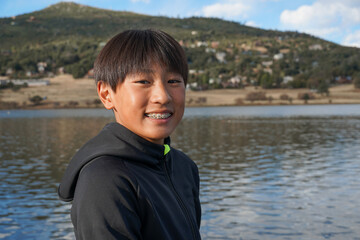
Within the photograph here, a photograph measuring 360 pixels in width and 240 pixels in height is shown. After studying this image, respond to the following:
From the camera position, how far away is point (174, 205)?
1849mm

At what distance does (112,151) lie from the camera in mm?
1662

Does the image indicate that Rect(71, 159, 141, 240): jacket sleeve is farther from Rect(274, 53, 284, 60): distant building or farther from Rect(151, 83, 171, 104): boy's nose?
Rect(274, 53, 284, 60): distant building

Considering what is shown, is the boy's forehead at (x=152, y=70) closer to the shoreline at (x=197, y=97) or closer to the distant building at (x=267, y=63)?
the shoreline at (x=197, y=97)

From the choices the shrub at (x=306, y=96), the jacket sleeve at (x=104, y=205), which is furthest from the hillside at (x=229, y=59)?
the jacket sleeve at (x=104, y=205)

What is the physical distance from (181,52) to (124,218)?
0.77 meters

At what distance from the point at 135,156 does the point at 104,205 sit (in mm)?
279

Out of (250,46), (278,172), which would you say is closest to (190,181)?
(278,172)

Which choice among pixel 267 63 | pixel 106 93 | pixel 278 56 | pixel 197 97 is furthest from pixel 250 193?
pixel 278 56

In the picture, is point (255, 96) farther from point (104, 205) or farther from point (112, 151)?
point (104, 205)

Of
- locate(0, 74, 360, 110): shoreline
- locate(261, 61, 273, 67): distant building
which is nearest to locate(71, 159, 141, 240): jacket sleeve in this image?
locate(0, 74, 360, 110): shoreline

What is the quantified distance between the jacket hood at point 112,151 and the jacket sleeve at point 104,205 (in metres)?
0.06

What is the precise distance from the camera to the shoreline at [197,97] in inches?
4505

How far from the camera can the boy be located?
1537 mm

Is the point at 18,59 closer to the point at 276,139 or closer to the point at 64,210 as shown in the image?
the point at 276,139
